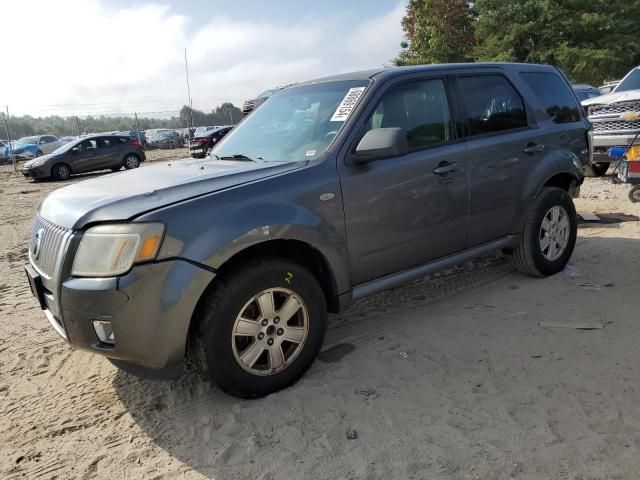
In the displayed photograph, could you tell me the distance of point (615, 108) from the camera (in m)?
8.71

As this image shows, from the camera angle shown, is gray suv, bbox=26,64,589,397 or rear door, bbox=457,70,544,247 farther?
rear door, bbox=457,70,544,247

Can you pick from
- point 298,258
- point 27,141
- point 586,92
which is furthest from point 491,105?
point 27,141

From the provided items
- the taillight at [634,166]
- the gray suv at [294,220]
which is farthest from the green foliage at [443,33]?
the gray suv at [294,220]

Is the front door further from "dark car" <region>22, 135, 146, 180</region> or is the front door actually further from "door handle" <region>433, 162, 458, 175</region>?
"dark car" <region>22, 135, 146, 180</region>

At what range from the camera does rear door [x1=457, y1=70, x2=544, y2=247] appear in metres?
3.88

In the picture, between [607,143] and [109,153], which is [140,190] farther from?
[109,153]

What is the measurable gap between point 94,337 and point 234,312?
71 centimetres

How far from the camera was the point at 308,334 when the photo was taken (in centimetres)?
304

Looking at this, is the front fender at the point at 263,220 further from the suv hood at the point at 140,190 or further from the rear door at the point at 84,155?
the rear door at the point at 84,155

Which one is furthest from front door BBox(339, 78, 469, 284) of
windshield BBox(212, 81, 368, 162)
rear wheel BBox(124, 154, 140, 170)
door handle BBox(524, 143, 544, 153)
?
rear wheel BBox(124, 154, 140, 170)

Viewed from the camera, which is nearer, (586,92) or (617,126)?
(617,126)

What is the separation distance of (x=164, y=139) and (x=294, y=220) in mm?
35080

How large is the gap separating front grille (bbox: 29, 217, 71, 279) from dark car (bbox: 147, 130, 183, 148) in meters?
33.7

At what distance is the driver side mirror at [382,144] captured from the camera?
3.03 m
